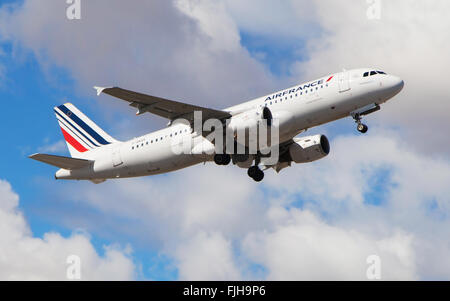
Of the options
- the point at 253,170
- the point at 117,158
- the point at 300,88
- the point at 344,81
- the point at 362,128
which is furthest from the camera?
the point at 253,170

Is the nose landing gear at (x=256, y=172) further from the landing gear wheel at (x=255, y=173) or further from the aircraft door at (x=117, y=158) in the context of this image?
the aircraft door at (x=117, y=158)

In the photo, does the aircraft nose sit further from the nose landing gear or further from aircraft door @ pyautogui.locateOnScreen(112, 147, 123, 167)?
aircraft door @ pyautogui.locateOnScreen(112, 147, 123, 167)

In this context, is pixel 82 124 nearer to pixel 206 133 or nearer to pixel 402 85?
pixel 206 133

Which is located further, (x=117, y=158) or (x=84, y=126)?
(x=84, y=126)

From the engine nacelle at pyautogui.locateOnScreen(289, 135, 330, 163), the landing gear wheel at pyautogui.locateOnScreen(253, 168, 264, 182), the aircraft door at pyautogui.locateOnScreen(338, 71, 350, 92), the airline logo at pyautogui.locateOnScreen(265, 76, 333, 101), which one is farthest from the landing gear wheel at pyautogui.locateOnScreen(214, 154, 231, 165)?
the aircraft door at pyautogui.locateOnScreen(338, 71, 350, 92)

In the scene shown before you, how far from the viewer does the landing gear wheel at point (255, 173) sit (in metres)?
52.2

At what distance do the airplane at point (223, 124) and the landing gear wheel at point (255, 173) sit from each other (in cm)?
7

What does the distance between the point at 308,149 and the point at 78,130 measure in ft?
58.0

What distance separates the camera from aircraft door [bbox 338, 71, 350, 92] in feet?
142

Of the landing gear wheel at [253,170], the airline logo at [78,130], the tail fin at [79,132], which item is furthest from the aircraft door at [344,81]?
the airline logo at [78,130]

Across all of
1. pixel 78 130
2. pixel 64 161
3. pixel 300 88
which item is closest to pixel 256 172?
pixel 300 88

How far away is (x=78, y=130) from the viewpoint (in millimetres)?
56250

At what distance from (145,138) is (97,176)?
4767 millimetres

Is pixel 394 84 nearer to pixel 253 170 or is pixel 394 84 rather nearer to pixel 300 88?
pixel 300 88
